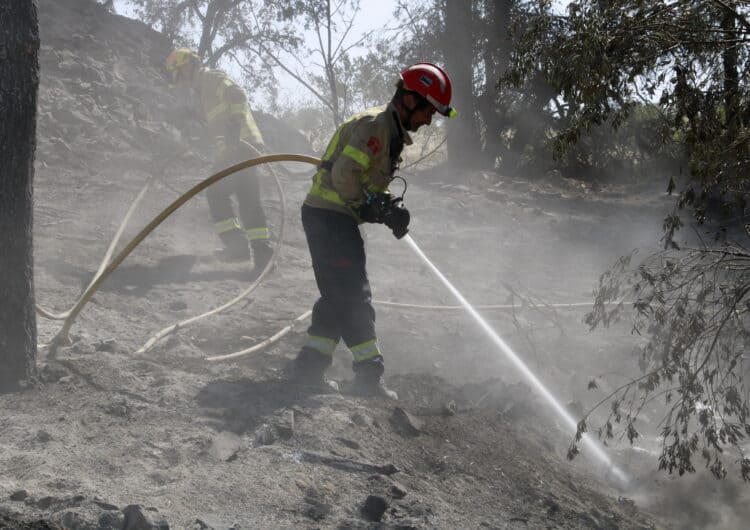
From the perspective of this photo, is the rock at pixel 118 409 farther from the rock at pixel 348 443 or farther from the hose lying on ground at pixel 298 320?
the rock at pixel 348 443

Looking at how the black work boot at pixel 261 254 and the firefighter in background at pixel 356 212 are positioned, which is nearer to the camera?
the firefighter in background at pixel 356 212

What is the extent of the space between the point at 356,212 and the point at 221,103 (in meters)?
3.78

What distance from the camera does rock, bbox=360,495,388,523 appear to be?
308 cm

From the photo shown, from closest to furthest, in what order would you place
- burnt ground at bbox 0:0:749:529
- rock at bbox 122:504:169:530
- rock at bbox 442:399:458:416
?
1. rock at bbox 122:504:169:530
2. burnt ground at bbox 0:0:749:529
3. rock at bbox 442:399:458:416

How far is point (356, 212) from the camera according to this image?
448 cm

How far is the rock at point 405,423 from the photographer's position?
4.10 m

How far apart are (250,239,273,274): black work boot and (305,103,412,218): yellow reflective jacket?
3.17 metres

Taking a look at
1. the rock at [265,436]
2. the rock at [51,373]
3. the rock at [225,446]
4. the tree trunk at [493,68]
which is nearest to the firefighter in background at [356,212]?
the rock at [265,436]

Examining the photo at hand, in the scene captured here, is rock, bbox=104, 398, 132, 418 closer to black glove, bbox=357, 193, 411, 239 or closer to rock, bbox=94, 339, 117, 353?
rock, bbox=94, 339, 117, 353

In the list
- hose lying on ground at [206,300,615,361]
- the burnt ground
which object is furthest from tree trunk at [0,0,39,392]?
hose lying on ground at [206,300,615,361]

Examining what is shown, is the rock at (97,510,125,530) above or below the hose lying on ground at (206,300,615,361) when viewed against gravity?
below

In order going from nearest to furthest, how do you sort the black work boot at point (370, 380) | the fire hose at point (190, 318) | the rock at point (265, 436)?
1. the rock at point (265, 436)
2. the black work boot at point (370, 380)
3. the fire hose at point (190, 318)

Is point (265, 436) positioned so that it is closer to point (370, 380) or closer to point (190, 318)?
point (370, 380)

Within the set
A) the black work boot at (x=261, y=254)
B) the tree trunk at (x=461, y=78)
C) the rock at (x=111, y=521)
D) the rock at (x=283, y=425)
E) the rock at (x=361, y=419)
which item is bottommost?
the rock at (x=361, y=419)
